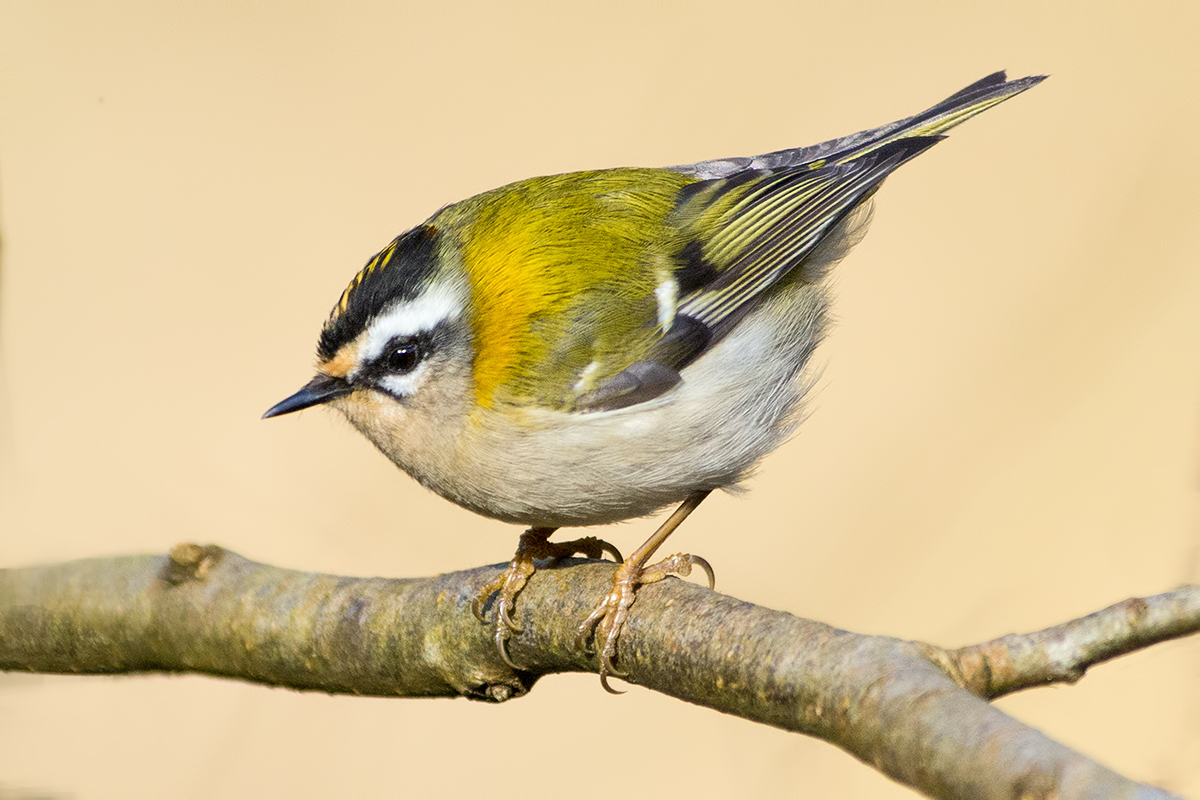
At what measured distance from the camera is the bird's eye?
215 centimetres

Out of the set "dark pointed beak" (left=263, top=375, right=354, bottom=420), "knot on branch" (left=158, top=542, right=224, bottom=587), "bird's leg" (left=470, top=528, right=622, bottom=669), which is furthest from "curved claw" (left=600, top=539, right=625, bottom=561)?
"knot on branch" (left=158, top=542, right=224, bottom=587)

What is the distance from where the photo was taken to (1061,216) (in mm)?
3354

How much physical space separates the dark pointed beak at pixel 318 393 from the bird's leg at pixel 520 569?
1.46 feet

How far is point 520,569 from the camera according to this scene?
210 centimetres

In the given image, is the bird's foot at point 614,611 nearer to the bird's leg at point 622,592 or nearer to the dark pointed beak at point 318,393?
the bird's leg at point 622,592

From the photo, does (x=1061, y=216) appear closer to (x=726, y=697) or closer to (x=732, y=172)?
(x=732, y=172)

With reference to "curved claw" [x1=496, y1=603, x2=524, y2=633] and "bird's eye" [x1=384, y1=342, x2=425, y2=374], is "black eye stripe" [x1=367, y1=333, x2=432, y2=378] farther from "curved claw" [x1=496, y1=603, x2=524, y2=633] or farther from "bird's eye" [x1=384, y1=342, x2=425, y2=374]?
"curved claw" [x1=496, y1=603, x2=524, y2=633]

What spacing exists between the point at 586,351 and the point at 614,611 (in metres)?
0.54

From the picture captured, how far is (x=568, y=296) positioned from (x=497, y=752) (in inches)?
54.9

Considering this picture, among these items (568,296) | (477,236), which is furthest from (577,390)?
(477,236)

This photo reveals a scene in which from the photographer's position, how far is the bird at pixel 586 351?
6.90 ft

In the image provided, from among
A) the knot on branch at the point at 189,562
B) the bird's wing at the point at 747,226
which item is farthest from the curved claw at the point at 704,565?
the knot on branch at the point at 189,562

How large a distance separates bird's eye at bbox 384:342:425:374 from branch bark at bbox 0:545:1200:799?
386 millimetres

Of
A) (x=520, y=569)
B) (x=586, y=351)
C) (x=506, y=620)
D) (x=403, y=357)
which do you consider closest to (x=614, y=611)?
(x=506, y=620)
